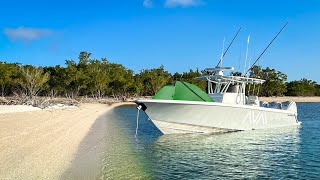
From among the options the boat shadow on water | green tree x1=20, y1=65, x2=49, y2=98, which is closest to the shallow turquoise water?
the boat shadow on water

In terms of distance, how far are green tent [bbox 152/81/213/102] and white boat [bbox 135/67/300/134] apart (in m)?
0.49

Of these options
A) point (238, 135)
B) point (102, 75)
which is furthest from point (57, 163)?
point (102, 75)

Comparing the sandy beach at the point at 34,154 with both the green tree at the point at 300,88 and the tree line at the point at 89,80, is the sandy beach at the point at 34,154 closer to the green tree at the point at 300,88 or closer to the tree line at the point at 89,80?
the tree line at the point at 89,80

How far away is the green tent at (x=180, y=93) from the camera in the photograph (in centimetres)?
1724

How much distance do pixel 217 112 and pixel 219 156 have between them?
5.35m

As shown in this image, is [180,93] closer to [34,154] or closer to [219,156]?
[219,156]

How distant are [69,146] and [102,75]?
58965mm

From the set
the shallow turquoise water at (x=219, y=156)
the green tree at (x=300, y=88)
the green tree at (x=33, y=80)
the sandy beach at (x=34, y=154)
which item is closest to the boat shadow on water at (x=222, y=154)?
the shallow turquoise water at (x=219, y=156)

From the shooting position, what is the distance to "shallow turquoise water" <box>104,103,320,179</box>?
997 centimetres

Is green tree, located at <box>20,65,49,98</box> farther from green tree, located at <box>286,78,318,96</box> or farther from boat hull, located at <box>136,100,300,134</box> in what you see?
green tree, located at <box>286,78,318,96</box>

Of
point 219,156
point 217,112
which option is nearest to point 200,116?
point 217,112

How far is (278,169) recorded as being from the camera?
35.1 ft

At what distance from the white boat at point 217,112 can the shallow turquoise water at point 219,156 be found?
→ 678 mm

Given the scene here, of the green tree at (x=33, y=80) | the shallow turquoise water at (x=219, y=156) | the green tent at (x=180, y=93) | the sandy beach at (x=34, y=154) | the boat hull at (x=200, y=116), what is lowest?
the shallow turquoise water at (x=219, y=156)
